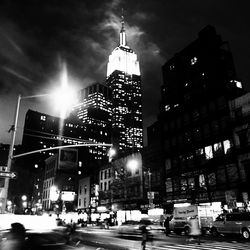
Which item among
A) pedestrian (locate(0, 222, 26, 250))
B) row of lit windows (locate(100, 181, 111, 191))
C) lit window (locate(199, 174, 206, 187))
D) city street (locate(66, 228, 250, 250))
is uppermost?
row of lit windows (locate(100, 181, 111, 191))

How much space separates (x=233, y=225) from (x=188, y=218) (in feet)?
16.3

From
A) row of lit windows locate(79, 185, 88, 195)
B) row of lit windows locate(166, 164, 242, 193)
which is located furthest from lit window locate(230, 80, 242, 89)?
row of lit windows locate(79, 185, 88, 195)

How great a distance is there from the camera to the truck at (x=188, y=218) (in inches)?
1045

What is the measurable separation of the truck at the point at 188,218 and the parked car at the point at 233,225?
5.49ft

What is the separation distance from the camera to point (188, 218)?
26.4m

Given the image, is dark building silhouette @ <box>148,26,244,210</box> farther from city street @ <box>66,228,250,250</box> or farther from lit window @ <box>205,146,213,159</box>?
city street @ <box>66,228,250,250</box>

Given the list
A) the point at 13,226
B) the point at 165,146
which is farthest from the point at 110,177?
the point at 13,226

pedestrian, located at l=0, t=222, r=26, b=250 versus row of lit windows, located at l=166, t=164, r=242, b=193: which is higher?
row of lit windows, located at l=166, t=164, r=242, b=193

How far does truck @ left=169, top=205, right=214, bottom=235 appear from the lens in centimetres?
2655

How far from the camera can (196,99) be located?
152 ft

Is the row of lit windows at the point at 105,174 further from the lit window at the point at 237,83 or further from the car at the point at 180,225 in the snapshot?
the car at the point at 180,225

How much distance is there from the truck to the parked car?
65.9 inches

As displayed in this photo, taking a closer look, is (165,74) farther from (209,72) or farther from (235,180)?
(235,180)

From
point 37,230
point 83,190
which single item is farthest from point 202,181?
point 83,190
